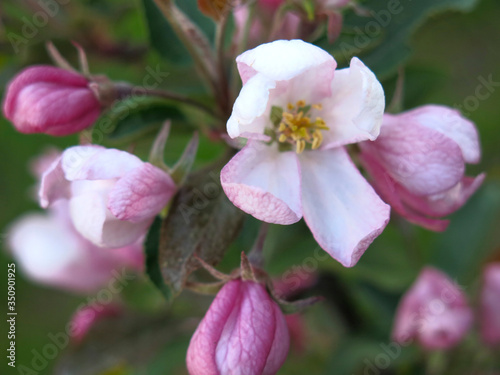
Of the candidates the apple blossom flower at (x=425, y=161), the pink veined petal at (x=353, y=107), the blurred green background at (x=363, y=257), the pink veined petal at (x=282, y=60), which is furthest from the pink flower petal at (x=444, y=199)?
the blurred green background at (x=363, y=257)

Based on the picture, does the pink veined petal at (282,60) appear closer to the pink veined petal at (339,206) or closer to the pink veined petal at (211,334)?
the pink veined petal at (339,206)

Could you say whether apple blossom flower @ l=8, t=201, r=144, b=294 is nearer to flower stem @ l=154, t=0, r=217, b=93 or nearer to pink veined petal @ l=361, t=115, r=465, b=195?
flower stem @ l=154, t=0, r=217, b=93

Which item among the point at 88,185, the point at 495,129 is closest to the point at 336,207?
the point at 88,185

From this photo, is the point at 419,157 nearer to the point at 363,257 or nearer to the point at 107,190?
the point at 107,190

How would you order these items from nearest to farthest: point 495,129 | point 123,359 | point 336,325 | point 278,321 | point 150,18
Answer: point 278,321 → point 150,18 → point 123,359 → point 336,325 → point 495,129

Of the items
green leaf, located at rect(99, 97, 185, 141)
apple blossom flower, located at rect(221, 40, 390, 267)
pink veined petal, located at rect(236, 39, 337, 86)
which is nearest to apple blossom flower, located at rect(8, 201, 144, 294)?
green leaf, located at rect(99, 97, 185, 141)

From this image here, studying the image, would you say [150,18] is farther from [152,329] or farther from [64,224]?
[152,329]
